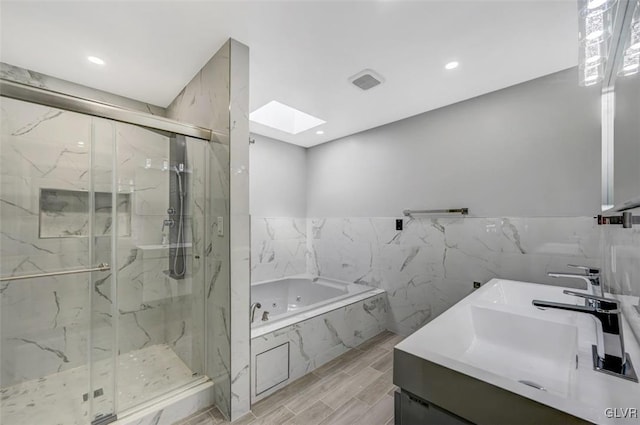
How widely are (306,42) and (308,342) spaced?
225 centimetres

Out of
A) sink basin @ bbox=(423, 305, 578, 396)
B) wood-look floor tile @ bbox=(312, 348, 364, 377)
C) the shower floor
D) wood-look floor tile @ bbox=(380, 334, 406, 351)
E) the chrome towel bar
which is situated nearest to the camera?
sink basin @ bbox=(423, 305, 578, 396)

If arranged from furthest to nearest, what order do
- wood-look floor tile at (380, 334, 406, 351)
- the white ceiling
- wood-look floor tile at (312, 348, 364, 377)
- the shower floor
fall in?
1. wood-look floor tile at (380, 334, 406, 351)
2. wood-look floor tile at (312, 348, 364, 377)
3. the shower floor
4. the white ceiling

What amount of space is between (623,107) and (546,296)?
131 cm

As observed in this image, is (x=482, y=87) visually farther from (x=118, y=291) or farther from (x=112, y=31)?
(x=118, y=291)

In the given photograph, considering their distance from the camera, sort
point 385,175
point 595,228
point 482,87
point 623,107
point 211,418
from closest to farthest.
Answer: point 623,107
point 211,418
point 595,228
point 482,87
point 385,175

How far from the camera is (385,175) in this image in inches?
121

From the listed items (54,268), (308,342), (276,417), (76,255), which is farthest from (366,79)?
(54,268)

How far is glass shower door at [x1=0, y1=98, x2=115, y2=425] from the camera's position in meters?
1.67

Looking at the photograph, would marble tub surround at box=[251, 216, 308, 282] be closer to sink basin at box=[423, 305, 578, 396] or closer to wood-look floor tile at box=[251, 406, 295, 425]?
wood-look floor tile at box=[251, 406, 295, 425]

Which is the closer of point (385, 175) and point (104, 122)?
point (104, 122)

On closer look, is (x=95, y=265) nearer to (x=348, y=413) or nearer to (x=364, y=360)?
(x=348, y=413)

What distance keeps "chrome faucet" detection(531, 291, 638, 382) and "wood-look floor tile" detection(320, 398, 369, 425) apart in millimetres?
1353

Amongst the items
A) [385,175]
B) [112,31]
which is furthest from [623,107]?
[112,31]

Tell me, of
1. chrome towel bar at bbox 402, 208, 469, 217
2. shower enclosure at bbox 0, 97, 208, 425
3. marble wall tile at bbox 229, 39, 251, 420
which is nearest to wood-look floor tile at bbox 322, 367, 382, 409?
marble wall tile at bbox 229, 39, 251, 420
